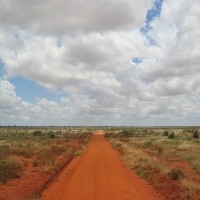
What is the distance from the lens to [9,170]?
789 inches

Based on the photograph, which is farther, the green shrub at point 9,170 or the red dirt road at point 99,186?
the green shrub at point 9,170

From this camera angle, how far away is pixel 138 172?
68.7 feet

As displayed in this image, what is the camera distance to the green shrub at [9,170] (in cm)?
1808

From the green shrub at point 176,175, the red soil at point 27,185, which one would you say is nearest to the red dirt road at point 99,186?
the red soil at point 27,185

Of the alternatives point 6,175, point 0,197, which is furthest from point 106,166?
point 0,197

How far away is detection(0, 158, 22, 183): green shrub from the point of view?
18084 millimetres

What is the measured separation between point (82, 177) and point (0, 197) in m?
5.74

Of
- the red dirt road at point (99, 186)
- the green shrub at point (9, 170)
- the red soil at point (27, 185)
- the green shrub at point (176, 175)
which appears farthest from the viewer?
the green shrub at point (9, 170)

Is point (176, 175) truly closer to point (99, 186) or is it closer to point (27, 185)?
point (99, 186)

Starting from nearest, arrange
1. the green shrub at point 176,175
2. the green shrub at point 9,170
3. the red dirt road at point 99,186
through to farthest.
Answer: the red dirt road at point 99,186 → the green shrub at point 176,175 → the green shrub at point 9,170

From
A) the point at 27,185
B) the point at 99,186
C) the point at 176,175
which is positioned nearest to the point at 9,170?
the point at 27,185

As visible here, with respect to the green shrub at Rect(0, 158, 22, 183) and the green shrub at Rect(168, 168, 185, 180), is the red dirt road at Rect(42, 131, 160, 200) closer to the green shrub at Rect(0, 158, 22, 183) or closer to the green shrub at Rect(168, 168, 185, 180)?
the green shrub at Rect(168, 168, 185, 180)

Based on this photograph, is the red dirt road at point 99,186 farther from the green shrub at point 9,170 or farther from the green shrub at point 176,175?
the green shrub at point 9,170

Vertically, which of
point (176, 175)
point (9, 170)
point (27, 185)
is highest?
point (9, 170)
